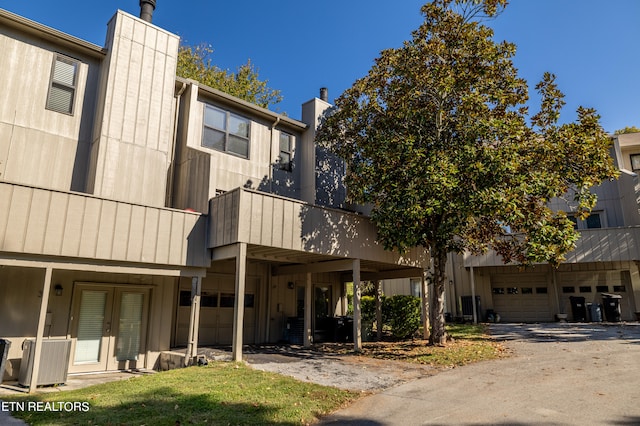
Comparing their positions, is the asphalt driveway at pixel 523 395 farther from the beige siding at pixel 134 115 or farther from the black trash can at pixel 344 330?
the beige siding at pixel 134 115

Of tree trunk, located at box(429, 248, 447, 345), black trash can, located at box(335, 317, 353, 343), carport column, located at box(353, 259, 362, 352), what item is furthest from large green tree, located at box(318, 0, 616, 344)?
black trash can, located at box(335, 317, 353, 343)

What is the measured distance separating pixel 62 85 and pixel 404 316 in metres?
12.8

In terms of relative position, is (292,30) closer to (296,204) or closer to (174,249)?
(296,204)

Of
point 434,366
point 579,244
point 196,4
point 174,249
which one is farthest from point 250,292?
point 196,4

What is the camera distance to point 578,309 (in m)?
19.4

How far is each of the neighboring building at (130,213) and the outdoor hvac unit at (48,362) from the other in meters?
0.20

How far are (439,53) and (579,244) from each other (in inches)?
482

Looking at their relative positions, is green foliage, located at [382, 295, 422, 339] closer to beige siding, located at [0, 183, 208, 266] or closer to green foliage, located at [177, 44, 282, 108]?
beige siding, located at [0, 183, 208, 266]

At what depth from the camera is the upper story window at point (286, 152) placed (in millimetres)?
15645

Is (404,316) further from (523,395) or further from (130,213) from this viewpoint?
(130,213)

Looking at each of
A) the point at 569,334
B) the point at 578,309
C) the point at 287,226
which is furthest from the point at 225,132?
the point at 578,309

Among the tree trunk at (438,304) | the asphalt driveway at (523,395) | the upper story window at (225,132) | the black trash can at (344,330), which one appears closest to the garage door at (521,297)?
the black trash can at (344,330)

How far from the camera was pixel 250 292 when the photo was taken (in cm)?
1464

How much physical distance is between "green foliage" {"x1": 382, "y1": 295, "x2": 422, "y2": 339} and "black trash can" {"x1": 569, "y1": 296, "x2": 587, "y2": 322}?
30.7ft
